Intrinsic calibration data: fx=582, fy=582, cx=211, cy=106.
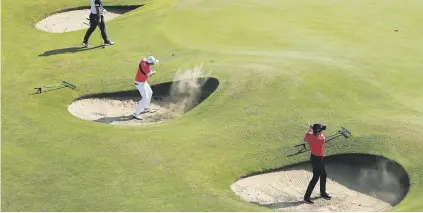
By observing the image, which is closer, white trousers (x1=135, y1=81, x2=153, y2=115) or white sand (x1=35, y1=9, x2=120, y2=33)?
white trousers (x1=135, y1=81, x2=153, y2=115)

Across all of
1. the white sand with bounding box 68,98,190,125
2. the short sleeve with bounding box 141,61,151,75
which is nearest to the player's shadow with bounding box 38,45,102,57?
the white sand with bounding box 68,98,190,125

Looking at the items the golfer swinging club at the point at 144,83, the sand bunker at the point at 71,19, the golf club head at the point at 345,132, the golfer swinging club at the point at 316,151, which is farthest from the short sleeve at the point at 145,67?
the sand bunker at the point at 71,19

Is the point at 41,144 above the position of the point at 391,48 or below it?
below

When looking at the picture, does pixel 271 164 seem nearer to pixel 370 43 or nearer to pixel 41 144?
pixel 41 144

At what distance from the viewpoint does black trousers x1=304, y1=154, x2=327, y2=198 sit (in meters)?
15.8

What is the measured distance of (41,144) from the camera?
1870 cm

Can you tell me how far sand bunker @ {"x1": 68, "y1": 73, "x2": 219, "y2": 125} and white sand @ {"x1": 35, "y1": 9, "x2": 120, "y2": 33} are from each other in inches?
408

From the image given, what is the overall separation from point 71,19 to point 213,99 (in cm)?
1568

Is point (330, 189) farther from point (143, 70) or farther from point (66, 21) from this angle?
point (66, 21)

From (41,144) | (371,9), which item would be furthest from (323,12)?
(41,144)

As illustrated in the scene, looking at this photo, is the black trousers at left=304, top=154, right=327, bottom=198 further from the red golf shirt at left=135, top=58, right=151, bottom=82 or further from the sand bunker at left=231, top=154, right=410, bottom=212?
the red golf shirt at left=135, top=58, right=151, bottom=82

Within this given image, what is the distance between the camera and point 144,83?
845 inches

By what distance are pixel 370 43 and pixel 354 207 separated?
12.3 meters

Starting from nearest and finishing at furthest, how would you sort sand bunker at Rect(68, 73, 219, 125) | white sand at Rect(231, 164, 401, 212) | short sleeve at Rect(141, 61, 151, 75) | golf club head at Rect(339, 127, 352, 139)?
white sand at Rect(231, 164, 401, 212) < golf club head at Rect(339, 127, 352, 139) < short sleeve at Rect(141, 61, 151, 75) < sand bunker at Rect(68, 73, 219, 125)
